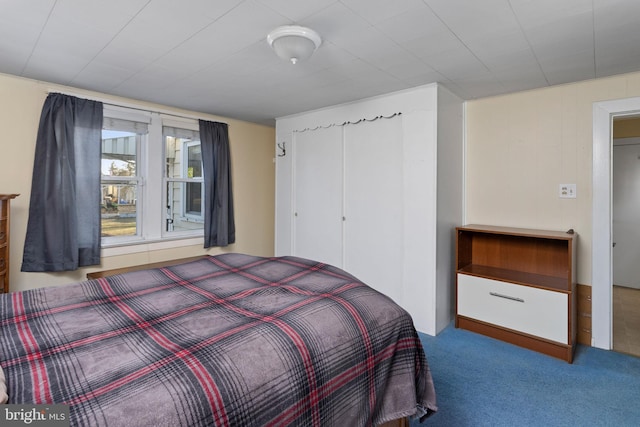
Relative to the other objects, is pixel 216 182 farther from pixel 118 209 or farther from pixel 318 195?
pixel 318 195

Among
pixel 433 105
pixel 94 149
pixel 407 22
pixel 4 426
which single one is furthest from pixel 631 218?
pixel 94 149

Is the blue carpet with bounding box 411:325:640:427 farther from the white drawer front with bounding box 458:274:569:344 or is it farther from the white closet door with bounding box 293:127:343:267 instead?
the white closet door with bounding box 293:127:343:267

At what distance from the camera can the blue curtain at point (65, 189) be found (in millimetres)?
2646

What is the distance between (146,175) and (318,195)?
1.87 m

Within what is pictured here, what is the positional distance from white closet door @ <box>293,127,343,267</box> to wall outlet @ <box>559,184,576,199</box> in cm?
200

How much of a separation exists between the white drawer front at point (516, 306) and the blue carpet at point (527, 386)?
0.19 meters

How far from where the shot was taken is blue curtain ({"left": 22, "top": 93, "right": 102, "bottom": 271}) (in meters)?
2.65

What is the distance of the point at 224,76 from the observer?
8.42 ft

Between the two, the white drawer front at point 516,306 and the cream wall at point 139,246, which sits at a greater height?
the cream wall at point 139,246

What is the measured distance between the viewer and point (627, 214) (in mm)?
3977

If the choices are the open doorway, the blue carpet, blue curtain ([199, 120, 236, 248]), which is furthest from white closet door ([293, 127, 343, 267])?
the open doorway

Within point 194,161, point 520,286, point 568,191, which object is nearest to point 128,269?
point 194,161

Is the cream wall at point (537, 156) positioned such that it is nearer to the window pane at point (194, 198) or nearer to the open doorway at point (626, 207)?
the open doorway at point (626, 207)

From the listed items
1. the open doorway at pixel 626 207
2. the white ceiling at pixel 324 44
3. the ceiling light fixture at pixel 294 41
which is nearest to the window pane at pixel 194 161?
the white ceiling at pixel 324 44
